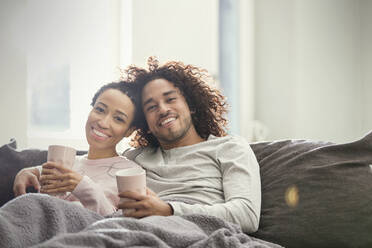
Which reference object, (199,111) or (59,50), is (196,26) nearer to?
(59,50)

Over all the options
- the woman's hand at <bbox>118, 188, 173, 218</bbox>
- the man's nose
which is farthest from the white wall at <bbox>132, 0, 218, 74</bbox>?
the woman's hand at <bbox>118, 188, 173, 218</bbox>

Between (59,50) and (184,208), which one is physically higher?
(59,50)

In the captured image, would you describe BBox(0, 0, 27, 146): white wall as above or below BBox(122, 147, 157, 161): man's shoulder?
above

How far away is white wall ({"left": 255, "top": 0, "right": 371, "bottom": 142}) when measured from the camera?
3.40 meters

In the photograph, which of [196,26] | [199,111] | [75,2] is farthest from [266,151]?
[196,26]

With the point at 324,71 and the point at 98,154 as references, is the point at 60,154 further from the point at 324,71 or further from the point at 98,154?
the point at 324,71

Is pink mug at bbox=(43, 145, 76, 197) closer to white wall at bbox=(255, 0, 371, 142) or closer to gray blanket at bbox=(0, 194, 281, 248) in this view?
gray blanket at bbox=(0, 194, 281, 248)

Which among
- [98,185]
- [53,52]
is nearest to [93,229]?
[98,185]

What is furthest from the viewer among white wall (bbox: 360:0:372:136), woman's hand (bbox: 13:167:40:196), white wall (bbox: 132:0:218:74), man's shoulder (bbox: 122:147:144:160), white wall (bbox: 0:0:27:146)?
white wall (bbox: 360:0:372:136)

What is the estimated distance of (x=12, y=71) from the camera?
6.75 ft

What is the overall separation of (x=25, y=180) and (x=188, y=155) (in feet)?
1.82

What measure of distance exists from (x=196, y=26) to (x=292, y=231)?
2.18 metres

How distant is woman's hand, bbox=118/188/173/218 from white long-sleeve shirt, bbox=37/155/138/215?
0.66ft

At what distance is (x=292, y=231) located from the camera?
129 centimetres
